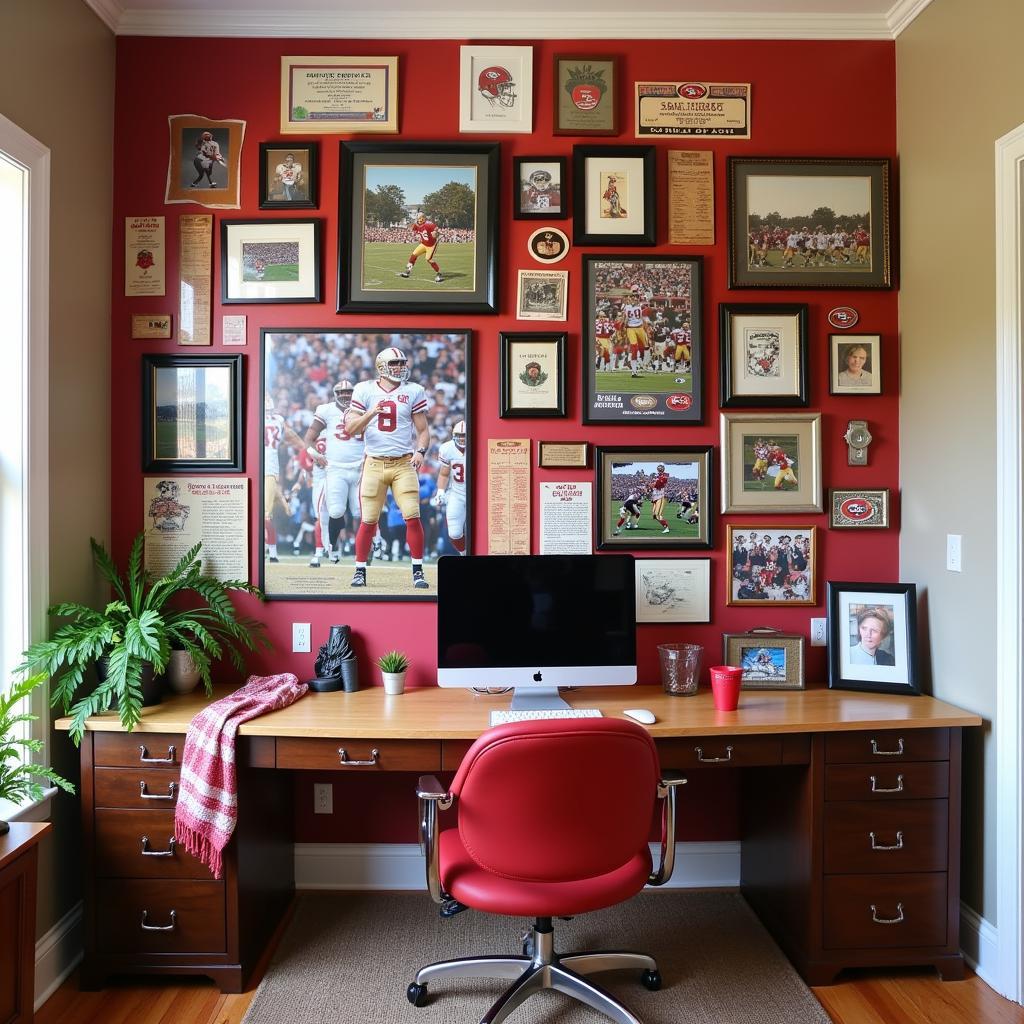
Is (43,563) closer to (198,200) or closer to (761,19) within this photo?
(198,200)

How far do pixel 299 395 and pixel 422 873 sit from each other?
1803mm

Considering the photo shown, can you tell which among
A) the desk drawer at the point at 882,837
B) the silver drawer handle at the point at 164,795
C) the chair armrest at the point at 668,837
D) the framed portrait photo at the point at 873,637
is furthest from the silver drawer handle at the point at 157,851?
the framed portrait photo at the point at 873,637

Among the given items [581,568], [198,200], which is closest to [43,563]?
[198,200]

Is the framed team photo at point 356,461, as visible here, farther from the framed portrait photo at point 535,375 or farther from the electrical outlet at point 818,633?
the electrical outlet at point 818,633

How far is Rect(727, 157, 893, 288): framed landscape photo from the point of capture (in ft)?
8.83

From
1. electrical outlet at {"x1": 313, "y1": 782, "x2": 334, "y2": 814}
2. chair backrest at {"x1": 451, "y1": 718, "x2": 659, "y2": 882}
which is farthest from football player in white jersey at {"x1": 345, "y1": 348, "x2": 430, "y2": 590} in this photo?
chair backrest at {"x1": 451, "y1": 718, "x2": 659, "y2": 882}

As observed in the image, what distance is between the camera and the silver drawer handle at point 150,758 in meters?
2.15

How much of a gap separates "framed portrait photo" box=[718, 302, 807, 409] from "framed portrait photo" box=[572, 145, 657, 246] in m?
0.43

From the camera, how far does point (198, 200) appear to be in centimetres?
267

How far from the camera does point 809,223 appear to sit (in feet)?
8.87

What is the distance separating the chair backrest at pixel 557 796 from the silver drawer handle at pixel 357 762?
1.48 feet

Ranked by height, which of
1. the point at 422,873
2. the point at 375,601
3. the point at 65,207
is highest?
the point at 65,207

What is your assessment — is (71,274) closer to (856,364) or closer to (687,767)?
(687,767)

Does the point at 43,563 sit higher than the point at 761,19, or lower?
lower
